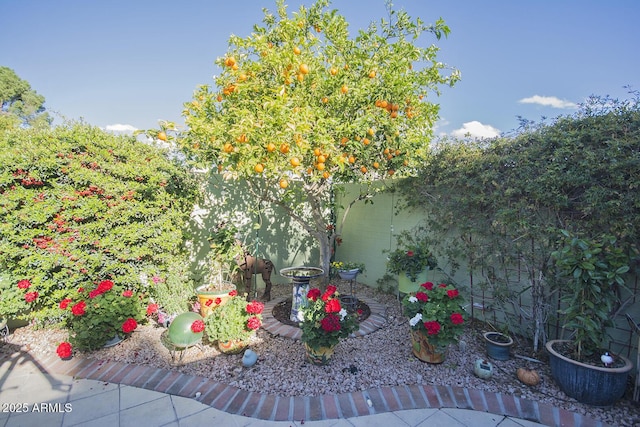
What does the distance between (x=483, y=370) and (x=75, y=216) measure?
435cm

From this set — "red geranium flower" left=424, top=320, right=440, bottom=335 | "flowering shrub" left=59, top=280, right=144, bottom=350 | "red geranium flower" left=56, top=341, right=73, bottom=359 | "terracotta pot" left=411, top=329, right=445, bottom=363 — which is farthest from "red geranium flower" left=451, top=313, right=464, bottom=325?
"red geranium flower" left=56, top=341, right=73, bottom=359

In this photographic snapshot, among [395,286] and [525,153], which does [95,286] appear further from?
[525,153]

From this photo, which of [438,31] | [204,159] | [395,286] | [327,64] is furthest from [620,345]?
[204,159]

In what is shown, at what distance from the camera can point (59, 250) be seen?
305cm

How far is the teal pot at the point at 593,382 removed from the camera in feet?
7.00

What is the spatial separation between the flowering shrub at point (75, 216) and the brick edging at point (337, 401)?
1088mm

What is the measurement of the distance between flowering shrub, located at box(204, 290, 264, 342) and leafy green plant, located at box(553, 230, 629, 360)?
2.75 metres

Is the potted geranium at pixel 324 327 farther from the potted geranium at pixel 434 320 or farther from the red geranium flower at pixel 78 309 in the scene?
the red geranium flower at pixel 78 309

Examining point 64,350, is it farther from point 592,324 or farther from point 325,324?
point 592,324

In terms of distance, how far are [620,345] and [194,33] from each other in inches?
261

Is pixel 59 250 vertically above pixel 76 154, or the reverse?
pixel 76 154

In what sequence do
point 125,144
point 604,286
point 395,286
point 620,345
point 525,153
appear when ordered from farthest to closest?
1. point 395,286
2. point 125,144
3. point 525,153
4. point 620,345
5. point 604,286

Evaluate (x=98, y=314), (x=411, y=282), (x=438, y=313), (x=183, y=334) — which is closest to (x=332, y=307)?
(x=438, y=313)

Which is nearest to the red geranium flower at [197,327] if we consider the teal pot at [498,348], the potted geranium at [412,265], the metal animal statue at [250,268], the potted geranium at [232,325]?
the potted geranium at [232,325]
